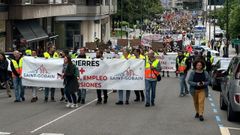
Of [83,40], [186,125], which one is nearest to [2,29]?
[186,125]

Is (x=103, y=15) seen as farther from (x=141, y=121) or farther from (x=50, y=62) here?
(x=141, y=121)

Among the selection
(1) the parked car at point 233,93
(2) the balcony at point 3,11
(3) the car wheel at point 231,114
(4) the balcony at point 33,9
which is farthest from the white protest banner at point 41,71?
(4) the balcony at point 33,9

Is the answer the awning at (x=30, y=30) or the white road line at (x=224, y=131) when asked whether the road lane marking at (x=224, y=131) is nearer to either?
the white road line at (x=224, y=131)

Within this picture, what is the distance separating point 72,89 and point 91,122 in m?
3.05

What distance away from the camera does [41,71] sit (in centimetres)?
1998

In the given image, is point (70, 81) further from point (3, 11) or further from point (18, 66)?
point (3, 11)

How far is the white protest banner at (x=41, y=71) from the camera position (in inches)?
779

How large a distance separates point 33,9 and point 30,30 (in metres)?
2.35

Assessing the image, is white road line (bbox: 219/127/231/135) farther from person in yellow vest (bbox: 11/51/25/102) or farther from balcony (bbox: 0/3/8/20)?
balcony (bbox: 0/3/8/20)

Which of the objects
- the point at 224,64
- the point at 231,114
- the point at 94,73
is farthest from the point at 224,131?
the point at 224,64

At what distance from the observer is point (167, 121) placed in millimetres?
14883

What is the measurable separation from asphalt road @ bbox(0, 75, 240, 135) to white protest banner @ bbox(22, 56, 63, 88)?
766 millimetres

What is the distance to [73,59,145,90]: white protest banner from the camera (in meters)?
19.0

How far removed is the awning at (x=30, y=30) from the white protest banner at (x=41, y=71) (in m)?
20.6
